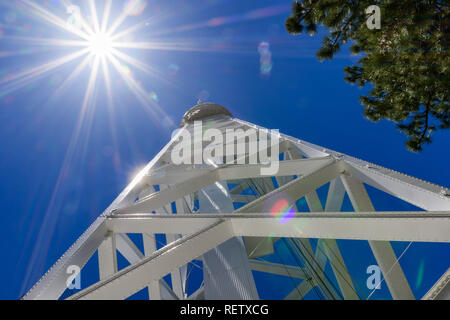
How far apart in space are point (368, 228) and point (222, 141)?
486cm

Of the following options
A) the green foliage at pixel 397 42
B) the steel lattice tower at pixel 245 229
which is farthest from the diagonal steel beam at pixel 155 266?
the green foliage at pixel 397 42

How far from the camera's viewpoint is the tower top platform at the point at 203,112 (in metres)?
11.7

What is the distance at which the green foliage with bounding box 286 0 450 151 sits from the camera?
4.43 m

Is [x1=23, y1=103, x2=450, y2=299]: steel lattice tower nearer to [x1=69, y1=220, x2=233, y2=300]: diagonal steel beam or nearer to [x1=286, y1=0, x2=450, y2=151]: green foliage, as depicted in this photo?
[x1=69, y1=220, x2=233, y2=300]: diagonal steel beam

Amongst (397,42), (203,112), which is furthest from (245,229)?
(203,112)

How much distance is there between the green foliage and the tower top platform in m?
6.76

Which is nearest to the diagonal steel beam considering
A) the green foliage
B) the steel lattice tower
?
the steel lattice tower

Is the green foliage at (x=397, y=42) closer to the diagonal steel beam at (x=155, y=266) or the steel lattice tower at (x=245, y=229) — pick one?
the steel lattice tower at (x=245, y=229)

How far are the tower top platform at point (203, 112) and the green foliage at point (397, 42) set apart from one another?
6.76m
